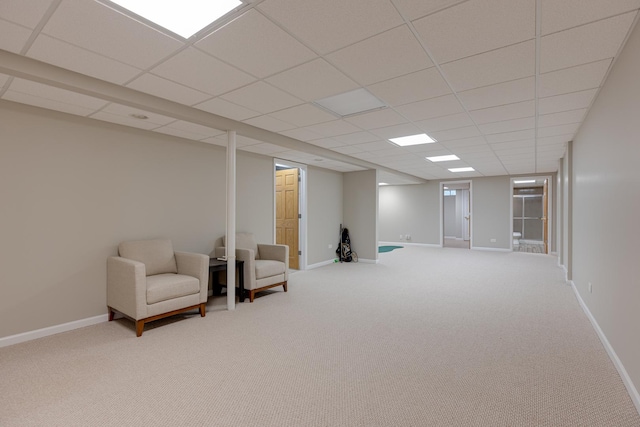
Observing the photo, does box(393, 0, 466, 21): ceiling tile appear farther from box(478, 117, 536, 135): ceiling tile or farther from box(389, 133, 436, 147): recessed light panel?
box(389, 133, 436, 147): recessed light panel

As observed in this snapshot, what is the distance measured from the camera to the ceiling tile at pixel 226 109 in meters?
3.23

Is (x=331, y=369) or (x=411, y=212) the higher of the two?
(x=411, y=212)

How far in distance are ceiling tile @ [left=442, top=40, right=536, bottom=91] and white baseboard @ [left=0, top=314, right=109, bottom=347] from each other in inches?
171

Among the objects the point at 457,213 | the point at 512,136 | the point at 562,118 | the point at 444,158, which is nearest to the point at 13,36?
the point at 562,118

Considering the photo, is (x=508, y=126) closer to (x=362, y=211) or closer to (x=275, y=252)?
(x=275, y=252)

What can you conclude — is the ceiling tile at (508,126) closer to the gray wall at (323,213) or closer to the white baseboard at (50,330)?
the gray wall at (323,213)

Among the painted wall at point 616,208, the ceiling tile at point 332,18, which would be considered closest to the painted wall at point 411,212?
the painted wall at point 616,208

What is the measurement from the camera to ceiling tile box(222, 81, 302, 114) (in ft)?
9.37

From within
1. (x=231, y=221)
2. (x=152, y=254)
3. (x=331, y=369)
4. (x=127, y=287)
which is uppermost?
(x=231, y=221)

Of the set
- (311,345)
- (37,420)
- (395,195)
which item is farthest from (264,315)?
(395,195)

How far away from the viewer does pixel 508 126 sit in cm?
410

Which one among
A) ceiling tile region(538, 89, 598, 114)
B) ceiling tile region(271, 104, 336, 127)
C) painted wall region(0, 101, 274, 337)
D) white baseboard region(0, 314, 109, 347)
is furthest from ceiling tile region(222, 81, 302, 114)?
A: white baseboard region(0, 314, 109, 347)

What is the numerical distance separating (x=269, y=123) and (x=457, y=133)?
266 centimetres

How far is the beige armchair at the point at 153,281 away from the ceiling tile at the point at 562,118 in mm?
4424
